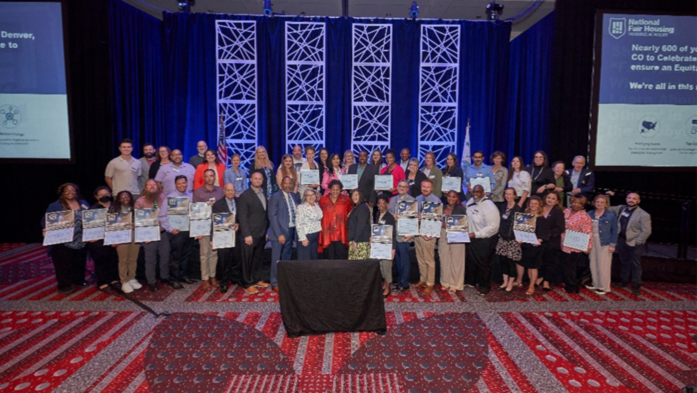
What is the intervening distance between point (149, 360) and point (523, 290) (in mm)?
4962

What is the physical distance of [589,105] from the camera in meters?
7.42

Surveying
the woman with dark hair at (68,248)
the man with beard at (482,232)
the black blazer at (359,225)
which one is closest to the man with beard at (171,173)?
the woman with dark hair at (68,248)

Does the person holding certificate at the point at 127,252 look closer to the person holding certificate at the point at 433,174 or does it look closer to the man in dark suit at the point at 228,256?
the man in dark suit at the point at 228,256

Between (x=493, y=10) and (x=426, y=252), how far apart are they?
21.4ft

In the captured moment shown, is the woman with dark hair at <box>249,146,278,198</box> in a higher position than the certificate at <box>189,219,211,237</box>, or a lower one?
higher

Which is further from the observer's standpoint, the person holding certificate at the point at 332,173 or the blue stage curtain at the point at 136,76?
the blue stage curtain at the point at 136,76

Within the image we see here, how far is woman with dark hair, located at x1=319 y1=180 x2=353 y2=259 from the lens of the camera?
5426 millimetres

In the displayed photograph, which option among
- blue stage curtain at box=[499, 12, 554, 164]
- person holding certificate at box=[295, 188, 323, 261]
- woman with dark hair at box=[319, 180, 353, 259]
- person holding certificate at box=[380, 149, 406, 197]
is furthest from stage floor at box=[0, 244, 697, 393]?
blue stage curtain at box=[499, 12, 554, 164]

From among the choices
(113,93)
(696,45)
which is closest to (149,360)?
(113,93)

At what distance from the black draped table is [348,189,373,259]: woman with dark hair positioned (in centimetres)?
111

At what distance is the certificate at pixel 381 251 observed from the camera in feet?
16.6

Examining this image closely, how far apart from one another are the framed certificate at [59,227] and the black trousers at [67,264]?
288 mm

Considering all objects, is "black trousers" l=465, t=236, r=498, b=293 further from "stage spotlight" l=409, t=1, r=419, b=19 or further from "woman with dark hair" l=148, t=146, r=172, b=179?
"stage spotlight" l=409, t=1, r=419, b=19

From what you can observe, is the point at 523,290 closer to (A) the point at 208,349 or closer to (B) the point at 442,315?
(B) the point at 442,315
